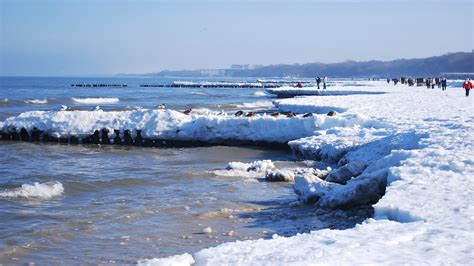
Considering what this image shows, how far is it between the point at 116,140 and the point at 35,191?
36.9 feet

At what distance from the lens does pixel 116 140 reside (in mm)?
24406

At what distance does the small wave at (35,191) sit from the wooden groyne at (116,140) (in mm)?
9637

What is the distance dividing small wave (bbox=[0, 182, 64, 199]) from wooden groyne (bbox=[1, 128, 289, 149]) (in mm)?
9637

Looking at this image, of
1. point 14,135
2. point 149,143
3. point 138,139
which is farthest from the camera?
point 14,135

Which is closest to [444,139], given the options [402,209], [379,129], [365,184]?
[365,184]

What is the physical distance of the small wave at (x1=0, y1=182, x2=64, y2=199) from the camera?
42.6 feet

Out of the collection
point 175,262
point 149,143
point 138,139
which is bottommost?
point 149,143

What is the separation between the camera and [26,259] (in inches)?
329

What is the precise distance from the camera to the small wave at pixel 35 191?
13.0 m

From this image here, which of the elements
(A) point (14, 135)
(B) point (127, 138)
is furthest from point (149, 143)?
(A) point (14, 135)

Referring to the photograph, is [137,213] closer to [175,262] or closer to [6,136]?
[175,262]

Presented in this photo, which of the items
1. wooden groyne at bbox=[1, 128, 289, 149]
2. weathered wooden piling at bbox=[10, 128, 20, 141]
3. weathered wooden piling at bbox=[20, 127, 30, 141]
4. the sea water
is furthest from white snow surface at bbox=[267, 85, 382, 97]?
the sea water

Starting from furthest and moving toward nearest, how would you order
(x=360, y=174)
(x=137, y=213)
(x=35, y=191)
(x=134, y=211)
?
1. (x=35, y=191)
2. (x=360, y=174)
3. (x=134, y=211)
4. (x=137, y=213)

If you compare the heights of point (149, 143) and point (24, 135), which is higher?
point (24, 135)
